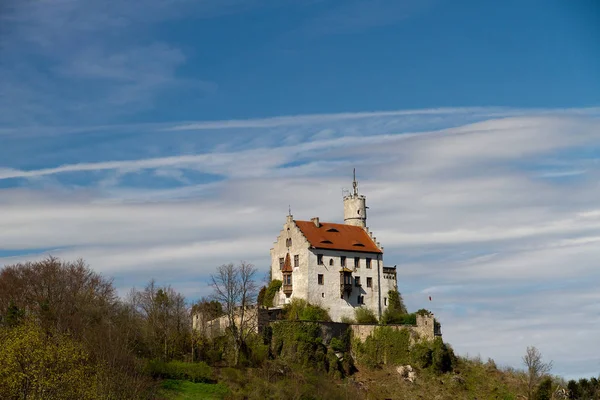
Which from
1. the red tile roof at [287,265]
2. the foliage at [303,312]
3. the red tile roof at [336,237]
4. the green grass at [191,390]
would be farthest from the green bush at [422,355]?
the green grass at [191,390]

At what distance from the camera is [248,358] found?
81.1 metres

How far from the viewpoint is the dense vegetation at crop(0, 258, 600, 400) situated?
2869 inches

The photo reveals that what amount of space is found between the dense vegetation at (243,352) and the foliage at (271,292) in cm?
12

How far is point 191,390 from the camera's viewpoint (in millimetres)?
73750

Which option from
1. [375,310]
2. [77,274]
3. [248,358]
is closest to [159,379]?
[248,358]

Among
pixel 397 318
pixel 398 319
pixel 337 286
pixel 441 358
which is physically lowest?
pixel 441 358

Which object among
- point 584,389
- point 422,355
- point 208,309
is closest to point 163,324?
point 208,309

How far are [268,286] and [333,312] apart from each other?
7.10 m

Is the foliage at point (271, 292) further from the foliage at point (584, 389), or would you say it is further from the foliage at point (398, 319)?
the foliage at point (584, 389)

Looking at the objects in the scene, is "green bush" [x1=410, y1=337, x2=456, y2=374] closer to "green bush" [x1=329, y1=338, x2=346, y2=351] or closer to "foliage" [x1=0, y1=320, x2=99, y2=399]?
"green bush" [x1=329, y1=338, x2=346, y2=351]

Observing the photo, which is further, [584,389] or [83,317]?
[584,389]

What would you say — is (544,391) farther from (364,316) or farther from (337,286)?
(337,286)

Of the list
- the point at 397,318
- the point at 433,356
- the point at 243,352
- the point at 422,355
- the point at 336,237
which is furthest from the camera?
the point at 336,237

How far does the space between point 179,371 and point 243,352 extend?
739 centimetres
